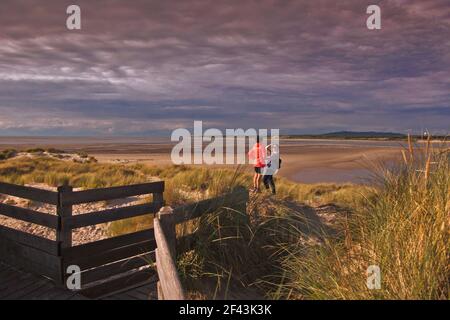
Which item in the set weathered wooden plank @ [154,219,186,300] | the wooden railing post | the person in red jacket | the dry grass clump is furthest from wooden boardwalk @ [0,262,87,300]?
the person in red jacket

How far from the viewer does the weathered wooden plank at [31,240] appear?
20.7 feet

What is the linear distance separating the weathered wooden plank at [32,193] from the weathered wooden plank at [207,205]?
72.3 inches

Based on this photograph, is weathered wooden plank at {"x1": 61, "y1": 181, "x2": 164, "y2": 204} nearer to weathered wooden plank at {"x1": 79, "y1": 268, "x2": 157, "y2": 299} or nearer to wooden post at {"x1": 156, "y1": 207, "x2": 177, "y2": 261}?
weathered wooden plank at {"x1": 79, "y1": 268, "x2": 157, "y2": 299}

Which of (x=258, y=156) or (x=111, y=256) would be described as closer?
(x=111, y=256)

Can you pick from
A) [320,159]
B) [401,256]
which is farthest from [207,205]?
[320,159]

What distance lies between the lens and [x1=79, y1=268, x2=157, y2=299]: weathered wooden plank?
20.9ft

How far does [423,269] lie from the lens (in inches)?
146

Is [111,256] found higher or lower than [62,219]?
lower

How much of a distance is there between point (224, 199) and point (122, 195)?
169cm

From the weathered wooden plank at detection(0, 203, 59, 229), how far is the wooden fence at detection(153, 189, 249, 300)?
1.84 m

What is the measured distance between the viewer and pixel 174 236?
5.58m

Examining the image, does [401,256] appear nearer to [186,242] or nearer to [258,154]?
[186,242]

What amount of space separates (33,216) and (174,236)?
2603mm
